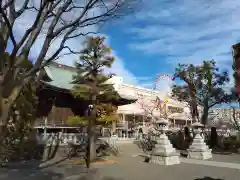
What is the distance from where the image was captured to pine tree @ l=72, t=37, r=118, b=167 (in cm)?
1568

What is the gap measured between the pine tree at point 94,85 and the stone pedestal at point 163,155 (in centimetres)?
323

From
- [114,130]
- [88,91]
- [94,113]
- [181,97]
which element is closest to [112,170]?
[94,113]

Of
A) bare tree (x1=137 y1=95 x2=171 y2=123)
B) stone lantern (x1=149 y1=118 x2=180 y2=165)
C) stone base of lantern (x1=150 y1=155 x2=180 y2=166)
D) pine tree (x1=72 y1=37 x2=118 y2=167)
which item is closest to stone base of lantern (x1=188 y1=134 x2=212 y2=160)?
stone lantern (x1=149 y1=118 x2=180 y2=165)

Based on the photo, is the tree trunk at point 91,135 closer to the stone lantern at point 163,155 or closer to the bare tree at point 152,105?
the stone lantern at point 163,155

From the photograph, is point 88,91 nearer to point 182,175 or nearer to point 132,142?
point 182,175

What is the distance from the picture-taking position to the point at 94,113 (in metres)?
15.9

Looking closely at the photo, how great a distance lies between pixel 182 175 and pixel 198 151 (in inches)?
237

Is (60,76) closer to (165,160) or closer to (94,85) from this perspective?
(94,85)

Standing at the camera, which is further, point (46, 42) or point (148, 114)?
point (148, 114)

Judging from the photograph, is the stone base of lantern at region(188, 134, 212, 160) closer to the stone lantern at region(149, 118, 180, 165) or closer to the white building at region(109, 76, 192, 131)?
the stone lantern at region(149, 118, 180, 165)

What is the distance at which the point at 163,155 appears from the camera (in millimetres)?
14336

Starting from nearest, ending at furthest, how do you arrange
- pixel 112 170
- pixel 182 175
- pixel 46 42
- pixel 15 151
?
pixel 46 42
pixel 182 175
pixel 112 170
pixel 15 151

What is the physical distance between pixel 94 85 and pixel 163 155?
568 cm

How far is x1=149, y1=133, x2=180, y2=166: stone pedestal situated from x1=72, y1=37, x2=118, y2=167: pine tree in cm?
323
